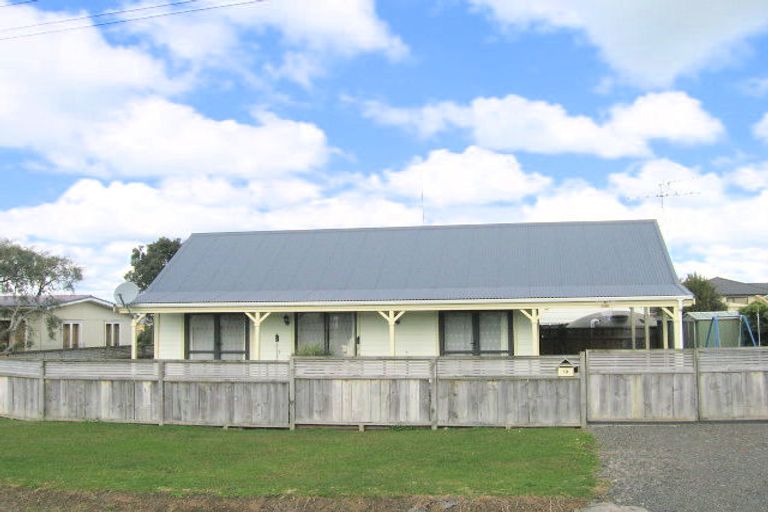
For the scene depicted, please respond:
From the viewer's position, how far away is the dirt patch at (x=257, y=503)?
8875 millimetres

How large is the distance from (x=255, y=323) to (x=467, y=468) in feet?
33.2

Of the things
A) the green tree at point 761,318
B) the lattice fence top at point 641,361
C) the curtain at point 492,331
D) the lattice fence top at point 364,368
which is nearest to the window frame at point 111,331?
the curtain at point 492,331

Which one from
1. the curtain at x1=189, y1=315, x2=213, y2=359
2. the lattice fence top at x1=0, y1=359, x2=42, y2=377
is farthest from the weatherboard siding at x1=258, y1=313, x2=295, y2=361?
the lattice fence top at x1=0, y1=359, x2=42, y2=377

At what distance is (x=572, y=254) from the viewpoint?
2117 centimetres

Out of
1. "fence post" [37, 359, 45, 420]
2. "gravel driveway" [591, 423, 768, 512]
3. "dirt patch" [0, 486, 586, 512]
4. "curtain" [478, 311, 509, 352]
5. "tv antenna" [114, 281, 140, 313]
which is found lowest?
"dirt patch" [0, 486, 586, 512]

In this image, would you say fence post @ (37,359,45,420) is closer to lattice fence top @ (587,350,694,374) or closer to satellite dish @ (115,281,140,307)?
satellite dish @ (115,281,140,307)

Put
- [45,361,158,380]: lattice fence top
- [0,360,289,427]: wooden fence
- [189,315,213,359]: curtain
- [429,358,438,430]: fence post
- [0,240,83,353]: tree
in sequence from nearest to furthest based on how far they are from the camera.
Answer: [429,358,438,430]: fence post → [0,360,289,427]: wooden fence → [45,361,158,380]: lattice fence top → [189,315,213,359]: curtain → [0,240,83,353]: tree

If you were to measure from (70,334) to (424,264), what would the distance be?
80.1ft

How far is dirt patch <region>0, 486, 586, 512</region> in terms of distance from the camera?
29.1 feet

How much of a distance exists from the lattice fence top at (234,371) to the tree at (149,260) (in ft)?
89.0

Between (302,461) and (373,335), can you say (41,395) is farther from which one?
(373,335)

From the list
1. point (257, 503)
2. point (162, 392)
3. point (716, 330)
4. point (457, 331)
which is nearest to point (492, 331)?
point (457, 331)

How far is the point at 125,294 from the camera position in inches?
813

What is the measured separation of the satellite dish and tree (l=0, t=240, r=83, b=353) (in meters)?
16.9
